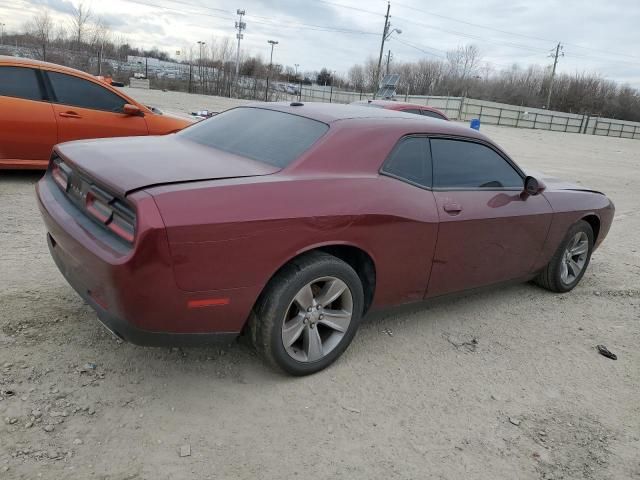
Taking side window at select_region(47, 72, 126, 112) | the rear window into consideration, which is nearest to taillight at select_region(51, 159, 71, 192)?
the rear window

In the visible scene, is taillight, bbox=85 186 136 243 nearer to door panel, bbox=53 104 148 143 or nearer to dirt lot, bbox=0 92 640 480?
dirt lot, bbox=0 92 640 480

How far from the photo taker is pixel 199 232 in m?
2.38

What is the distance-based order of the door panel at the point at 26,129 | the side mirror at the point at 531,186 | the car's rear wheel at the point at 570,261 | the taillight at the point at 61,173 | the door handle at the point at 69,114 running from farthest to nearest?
the door handle at the point at 69,114 < the door panel at the point at 26,129 < the car's rear wheel at the point at 570,261 < the side mirror at the point at 531,186 < the taillight at the point at 61,173

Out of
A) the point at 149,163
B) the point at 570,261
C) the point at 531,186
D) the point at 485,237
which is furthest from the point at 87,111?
the point at 570,261

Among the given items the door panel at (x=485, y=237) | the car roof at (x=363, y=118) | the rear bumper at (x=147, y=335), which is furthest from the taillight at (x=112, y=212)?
the door panel at (x=485, y=237)

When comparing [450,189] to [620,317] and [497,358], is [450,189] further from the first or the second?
[620,317]

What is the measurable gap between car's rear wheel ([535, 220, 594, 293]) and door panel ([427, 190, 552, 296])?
1.44ft

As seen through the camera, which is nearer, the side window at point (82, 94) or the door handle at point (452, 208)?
the door handle at point (452, 208)

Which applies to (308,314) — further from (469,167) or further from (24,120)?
(24,120)

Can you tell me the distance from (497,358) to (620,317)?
1652 millimetres

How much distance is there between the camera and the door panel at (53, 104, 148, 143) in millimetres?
6516

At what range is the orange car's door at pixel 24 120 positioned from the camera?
6.16 m

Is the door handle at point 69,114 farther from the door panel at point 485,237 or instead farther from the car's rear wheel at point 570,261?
the car's rear wheel at point 570,261

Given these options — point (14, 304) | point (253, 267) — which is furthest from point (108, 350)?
point (253, 267)
